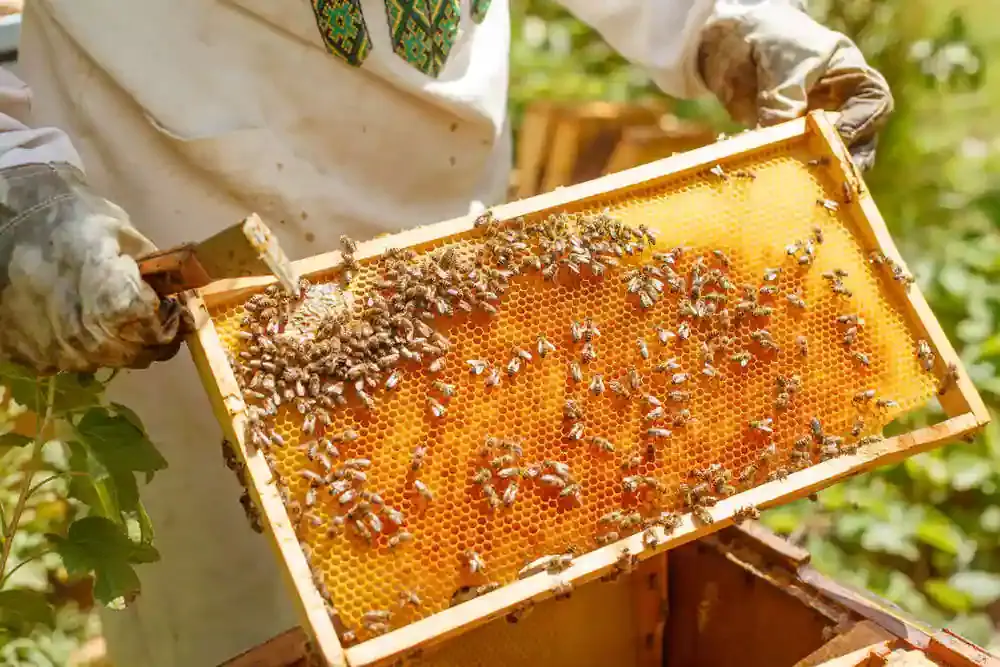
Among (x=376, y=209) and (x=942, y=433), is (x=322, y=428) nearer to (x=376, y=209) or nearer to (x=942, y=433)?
(x=376, y=209)

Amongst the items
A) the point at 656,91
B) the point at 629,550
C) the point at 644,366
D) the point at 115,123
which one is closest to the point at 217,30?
the point at 115,123

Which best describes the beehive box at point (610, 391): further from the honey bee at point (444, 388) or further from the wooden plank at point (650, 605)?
the wooden plank at point (650, 605)

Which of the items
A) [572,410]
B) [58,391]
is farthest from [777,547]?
[58,391]

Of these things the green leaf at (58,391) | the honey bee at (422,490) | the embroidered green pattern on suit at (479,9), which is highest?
the embroidered green pattern on suit at (479,9)

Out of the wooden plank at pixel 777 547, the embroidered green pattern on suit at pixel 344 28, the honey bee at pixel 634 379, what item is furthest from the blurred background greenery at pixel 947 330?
the embroidered green pattern on suit at pixel 344 28

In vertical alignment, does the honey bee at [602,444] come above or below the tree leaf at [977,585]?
above

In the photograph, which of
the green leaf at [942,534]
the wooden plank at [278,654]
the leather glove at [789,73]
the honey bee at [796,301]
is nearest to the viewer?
the wooden plank at [278,654]
